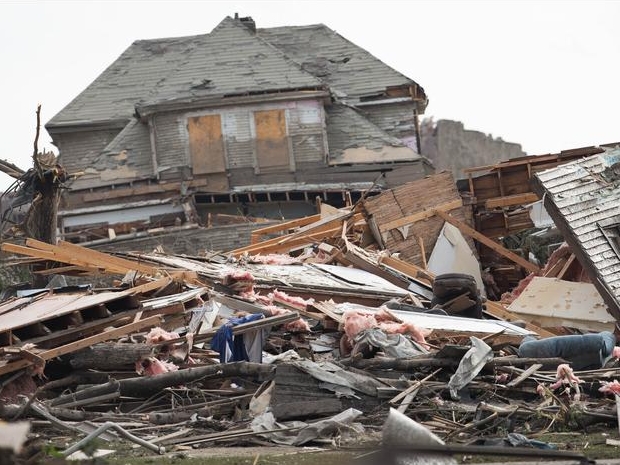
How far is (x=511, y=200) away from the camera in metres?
27.1

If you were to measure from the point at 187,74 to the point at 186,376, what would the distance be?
30.6m

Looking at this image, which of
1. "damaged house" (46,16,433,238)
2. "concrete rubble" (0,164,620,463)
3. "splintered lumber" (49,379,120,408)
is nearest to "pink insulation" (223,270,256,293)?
"concrete rubble" (0,164,620,463)

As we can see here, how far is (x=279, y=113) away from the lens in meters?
40.2

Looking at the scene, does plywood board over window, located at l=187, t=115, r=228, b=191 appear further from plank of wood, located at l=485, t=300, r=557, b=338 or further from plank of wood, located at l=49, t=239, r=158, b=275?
plank of wood, located at l=49, t=239, r=158, b=275

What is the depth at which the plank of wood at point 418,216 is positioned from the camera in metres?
25.1

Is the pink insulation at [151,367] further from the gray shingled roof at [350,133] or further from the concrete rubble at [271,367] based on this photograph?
the gray shingled roof at [350,133]

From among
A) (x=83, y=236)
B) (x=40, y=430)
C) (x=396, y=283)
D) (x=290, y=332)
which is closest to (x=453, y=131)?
(x=83, y=236)

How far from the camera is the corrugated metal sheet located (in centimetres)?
1931

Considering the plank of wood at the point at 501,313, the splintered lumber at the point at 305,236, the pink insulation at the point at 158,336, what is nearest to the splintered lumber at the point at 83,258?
the splintered lumber at the point at 305,236

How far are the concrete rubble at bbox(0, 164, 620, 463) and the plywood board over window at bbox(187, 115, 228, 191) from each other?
2121 cm

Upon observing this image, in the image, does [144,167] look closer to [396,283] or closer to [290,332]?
[396,283]

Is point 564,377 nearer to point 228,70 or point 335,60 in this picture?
point 228,70

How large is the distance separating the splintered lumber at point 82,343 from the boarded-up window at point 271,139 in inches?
1059

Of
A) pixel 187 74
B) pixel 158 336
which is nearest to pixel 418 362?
pixel 158 336
